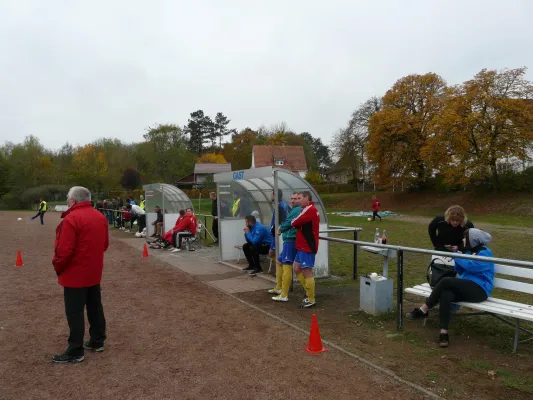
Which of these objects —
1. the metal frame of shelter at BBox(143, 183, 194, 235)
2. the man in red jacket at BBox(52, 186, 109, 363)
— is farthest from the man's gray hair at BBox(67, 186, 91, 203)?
the metal frame of shelter at BBox(143, 183, 194, 235)

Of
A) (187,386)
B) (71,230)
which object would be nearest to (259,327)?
(187,386)

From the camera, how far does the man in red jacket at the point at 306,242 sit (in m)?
6.17

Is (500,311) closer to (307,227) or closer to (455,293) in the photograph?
(455,293)

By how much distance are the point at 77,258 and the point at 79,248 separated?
0.10 metres

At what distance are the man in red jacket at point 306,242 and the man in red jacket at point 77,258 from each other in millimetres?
2736

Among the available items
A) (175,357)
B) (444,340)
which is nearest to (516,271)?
(444,340)

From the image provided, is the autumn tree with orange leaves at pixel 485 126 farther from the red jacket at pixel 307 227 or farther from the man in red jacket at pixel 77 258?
the man in red jacket at pixel 77 258

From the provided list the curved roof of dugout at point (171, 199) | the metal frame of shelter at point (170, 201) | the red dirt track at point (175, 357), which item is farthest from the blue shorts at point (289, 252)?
the curved roof of dugout at point (171, 199)

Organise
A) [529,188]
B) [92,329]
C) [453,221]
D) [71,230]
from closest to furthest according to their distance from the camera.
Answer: [71,230] < [92,329] < [453,221] < [529,188]

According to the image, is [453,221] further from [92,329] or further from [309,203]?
[92,329]

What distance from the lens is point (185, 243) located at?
1375cm

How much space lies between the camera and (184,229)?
44.3 ft

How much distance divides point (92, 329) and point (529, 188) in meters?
35.1

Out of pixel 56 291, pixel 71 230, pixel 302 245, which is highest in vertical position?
pixel 71 230
